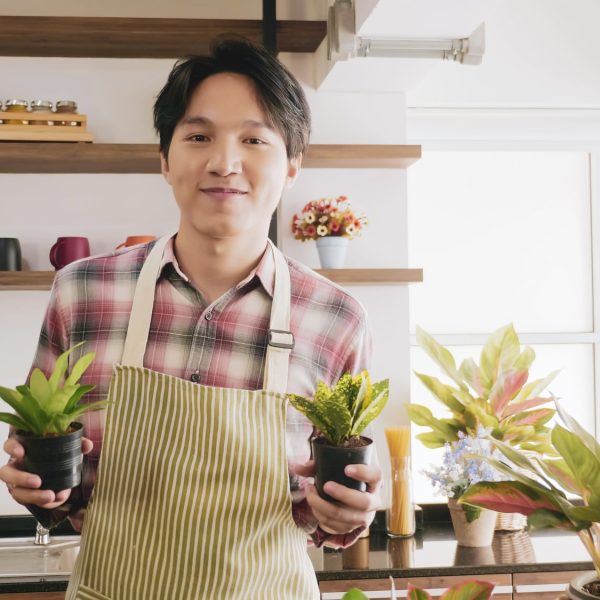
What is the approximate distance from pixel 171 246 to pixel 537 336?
73.5 inches

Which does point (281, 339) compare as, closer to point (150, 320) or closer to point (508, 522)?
point (150, 320)

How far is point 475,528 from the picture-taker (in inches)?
96.0

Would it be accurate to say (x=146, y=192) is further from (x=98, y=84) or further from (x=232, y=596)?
(x=232, y=596)

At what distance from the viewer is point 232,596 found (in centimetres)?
133

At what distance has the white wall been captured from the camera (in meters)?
2.68

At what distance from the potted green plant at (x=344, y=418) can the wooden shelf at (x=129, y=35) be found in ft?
5.61

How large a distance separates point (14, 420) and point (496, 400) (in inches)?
70.4

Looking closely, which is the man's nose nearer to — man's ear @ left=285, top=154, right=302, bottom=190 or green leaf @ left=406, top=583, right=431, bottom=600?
man's ear @ left=285, top=154, right=302, bottom=190

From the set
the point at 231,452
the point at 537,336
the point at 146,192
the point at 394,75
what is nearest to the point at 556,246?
the point at 537,336

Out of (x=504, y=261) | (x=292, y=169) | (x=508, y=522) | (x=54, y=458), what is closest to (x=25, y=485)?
(x=54, y=458)

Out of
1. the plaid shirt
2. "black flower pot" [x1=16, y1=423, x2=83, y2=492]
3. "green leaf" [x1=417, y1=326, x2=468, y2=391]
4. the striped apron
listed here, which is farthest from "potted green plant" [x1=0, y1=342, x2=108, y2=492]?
"green leaf" [x1=417, y1=326, x2=468, y2=391]

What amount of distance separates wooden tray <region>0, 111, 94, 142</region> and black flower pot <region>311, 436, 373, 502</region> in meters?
1.69

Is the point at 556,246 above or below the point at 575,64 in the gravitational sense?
below

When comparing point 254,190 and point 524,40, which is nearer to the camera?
point 254,190
